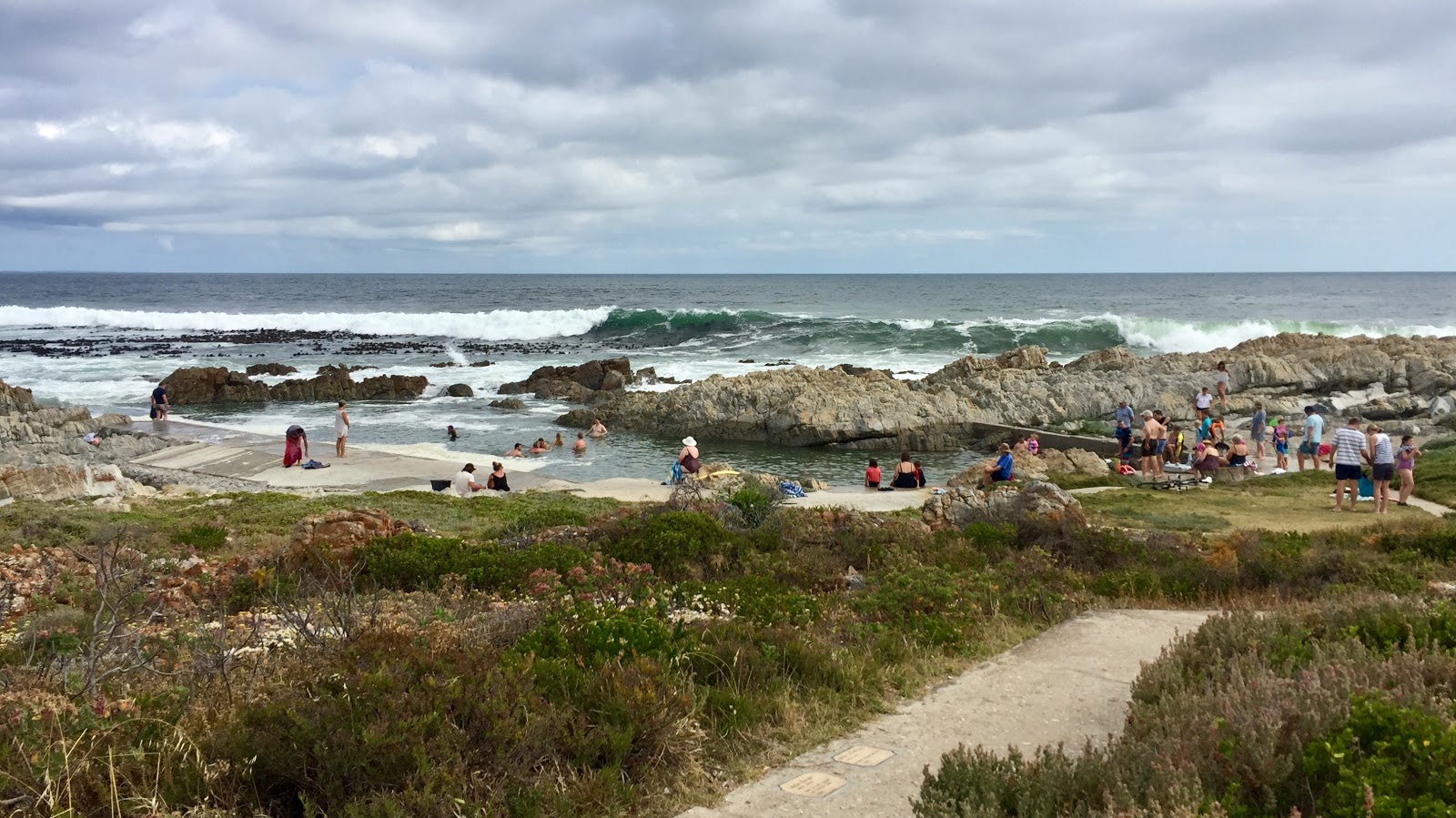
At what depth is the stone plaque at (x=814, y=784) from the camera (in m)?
4.27

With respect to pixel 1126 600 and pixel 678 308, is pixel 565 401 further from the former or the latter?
pixel 678 308

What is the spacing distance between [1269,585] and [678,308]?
80.2m

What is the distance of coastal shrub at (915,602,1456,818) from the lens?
11.0ft

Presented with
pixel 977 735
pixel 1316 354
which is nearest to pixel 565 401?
pixel 1316 354

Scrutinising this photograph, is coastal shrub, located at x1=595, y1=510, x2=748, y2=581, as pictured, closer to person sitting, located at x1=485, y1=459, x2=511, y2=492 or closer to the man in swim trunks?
person sitting, located at x1=485, y1=459, x2=511, y2=492

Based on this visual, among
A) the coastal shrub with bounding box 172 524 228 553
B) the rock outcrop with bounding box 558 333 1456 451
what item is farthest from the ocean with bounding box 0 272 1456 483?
the coastal shrub with bounding box 172 524 228 553

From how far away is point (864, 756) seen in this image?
466cm

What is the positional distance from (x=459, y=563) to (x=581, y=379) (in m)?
30.8

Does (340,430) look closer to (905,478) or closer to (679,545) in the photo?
(905,478)

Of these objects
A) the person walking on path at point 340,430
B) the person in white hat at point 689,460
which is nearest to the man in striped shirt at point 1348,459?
the person in white hat at point 689,460

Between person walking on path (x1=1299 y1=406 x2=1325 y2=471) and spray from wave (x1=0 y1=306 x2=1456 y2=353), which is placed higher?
spray from wave (x1=0 y1=306 x2=1456 y2=353)

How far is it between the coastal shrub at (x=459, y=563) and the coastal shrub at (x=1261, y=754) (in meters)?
4.89

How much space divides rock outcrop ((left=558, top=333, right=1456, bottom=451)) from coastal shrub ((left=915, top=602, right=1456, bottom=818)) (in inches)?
902

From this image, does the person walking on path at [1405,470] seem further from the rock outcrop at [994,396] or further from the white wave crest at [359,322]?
the white wave crest at [359,322]
